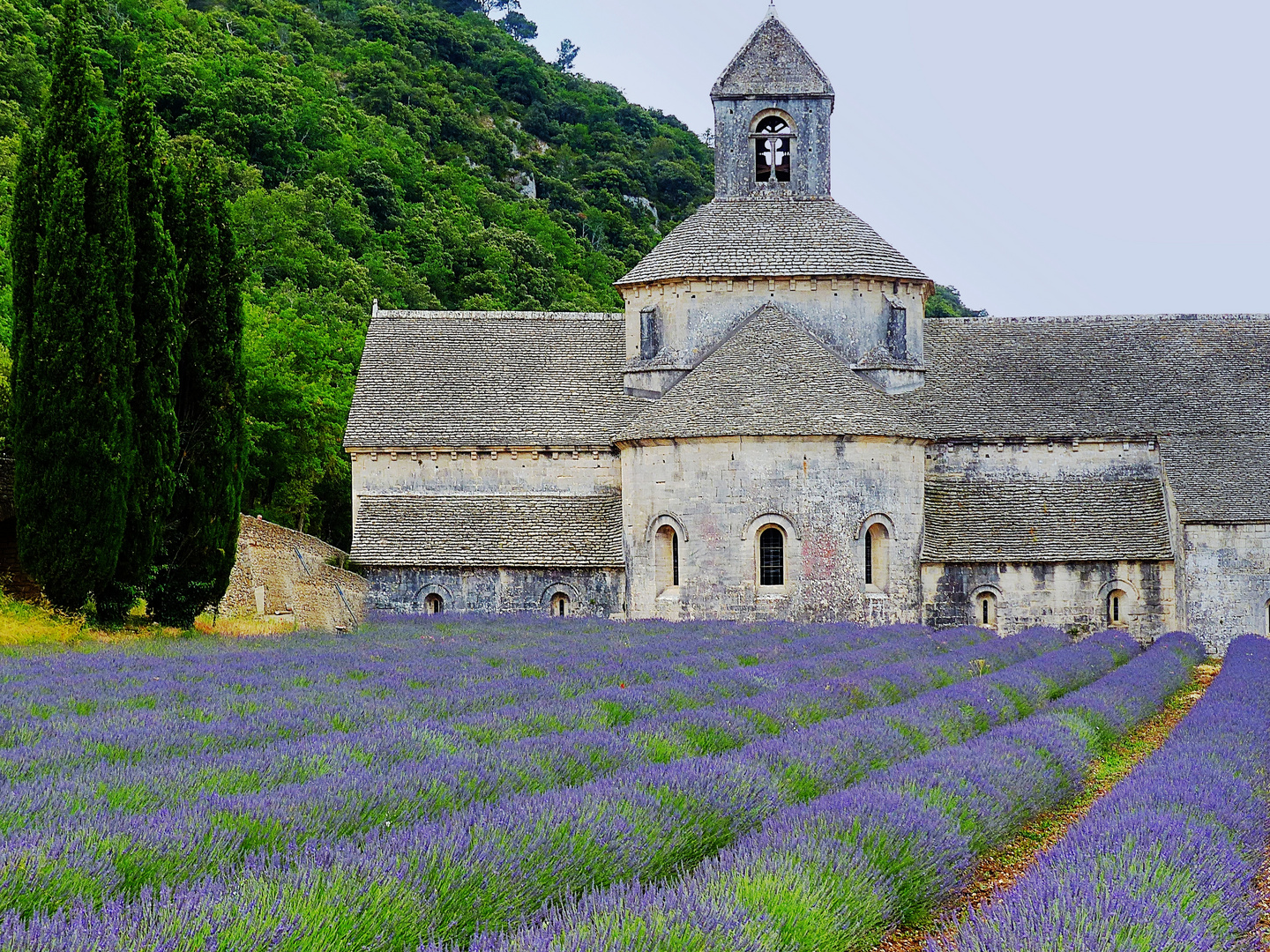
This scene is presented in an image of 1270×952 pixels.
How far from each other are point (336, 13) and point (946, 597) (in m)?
87.7

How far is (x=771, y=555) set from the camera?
2895 centimetres

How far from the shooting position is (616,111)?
4077 inches

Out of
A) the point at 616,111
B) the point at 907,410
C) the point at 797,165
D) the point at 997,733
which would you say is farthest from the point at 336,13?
the point at 997,733

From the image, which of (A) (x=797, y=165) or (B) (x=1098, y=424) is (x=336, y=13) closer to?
(A) (x=797, y=165)

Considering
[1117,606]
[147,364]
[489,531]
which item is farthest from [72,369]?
[1117,606]

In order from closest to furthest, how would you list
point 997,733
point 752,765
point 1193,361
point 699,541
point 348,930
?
point 348,930 < point 752,765 < point 997,733 < point 699,541 < point 1193,361

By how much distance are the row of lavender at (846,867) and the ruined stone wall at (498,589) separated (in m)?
18.1

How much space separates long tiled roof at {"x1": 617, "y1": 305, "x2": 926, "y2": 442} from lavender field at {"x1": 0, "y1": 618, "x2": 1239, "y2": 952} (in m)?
11.9

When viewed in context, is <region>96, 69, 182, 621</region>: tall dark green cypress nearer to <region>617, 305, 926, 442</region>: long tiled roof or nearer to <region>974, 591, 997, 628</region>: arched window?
<region>617, 305, 926, 442</region>: long tiled roof

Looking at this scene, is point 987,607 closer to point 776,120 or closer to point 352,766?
point 776,120

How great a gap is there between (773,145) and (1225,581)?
52.0ft

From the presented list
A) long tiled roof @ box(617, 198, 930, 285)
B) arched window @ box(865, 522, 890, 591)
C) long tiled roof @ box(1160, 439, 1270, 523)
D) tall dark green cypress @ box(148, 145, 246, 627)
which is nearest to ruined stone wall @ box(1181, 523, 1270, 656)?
long tiled roof @ box(1160, 439, 1270, 523)

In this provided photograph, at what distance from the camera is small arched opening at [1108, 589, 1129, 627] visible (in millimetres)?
30062

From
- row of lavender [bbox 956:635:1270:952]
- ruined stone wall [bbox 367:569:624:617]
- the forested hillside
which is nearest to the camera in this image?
row of lavender [bbox 956:635:1270:952]
